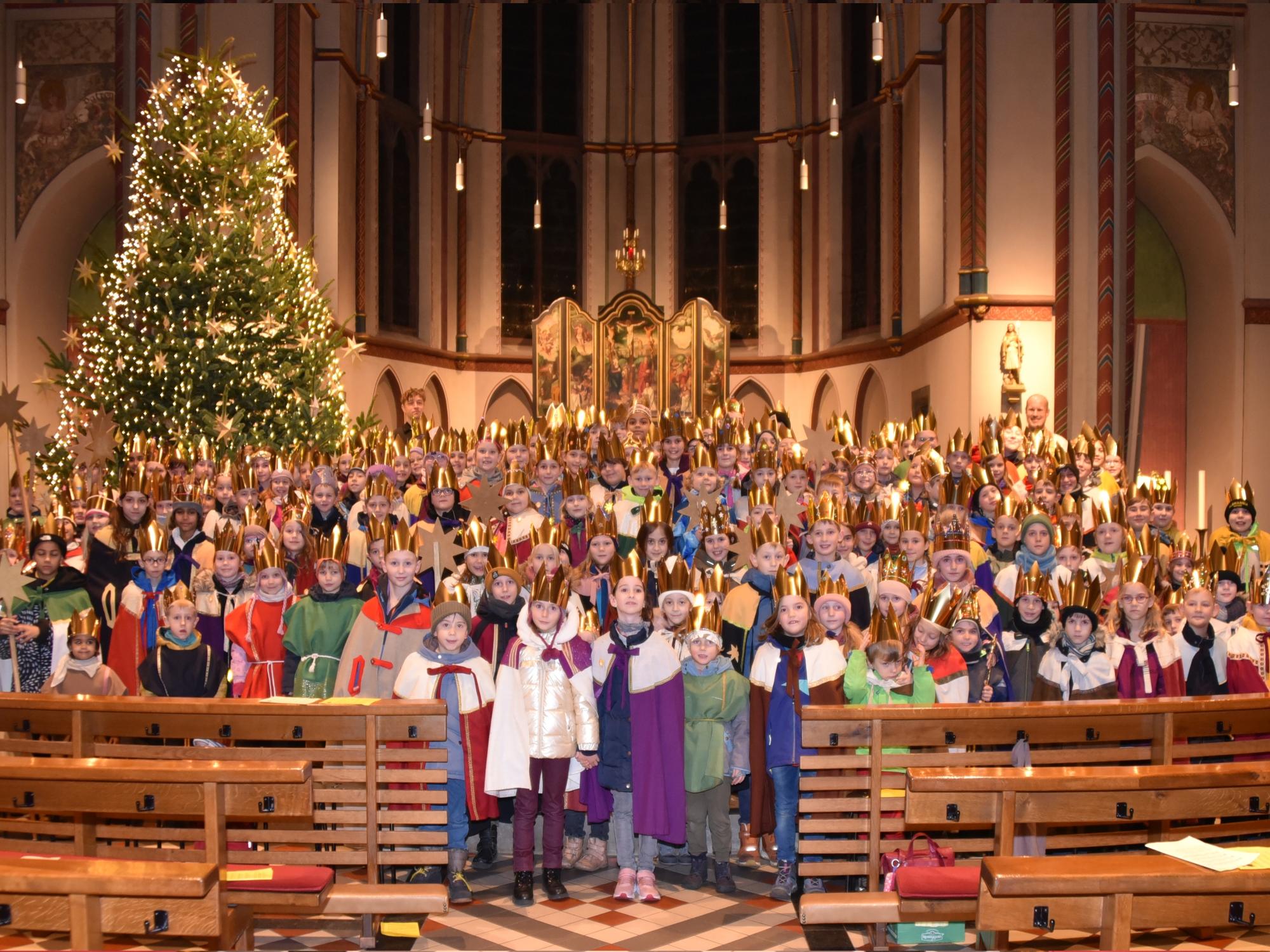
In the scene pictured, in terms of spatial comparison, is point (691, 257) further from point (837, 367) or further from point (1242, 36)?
point (1242, 36)

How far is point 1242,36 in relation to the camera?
56.0ft

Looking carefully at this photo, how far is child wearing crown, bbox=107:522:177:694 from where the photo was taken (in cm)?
725

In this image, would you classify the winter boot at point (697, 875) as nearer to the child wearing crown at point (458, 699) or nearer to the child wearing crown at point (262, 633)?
the child wearing crown at point (458, 699)

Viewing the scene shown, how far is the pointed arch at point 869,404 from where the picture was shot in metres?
22.1

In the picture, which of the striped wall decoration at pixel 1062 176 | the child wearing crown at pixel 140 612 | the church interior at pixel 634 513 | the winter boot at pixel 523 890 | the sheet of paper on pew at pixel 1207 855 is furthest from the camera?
the striped wall decoration at pixel 1062 176

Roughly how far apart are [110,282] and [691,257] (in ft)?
49.0

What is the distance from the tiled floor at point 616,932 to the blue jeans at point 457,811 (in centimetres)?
26

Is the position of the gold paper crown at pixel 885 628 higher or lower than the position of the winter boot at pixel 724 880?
higher

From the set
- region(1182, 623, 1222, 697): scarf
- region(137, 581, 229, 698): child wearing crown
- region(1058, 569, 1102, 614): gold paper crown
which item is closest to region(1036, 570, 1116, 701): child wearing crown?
region(1058, 569, 1102, 614): gold paper crown

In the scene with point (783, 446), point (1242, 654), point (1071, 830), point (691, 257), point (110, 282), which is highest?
point (691, 257)

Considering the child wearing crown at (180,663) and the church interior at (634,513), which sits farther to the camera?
the child wearing crown at (180,663)

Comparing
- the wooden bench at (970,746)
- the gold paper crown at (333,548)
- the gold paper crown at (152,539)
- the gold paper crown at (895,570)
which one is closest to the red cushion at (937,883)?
the wooden bench at (970,746)

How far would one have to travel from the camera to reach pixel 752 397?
82.9 feet

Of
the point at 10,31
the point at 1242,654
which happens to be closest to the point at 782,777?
the point at 1242,654
